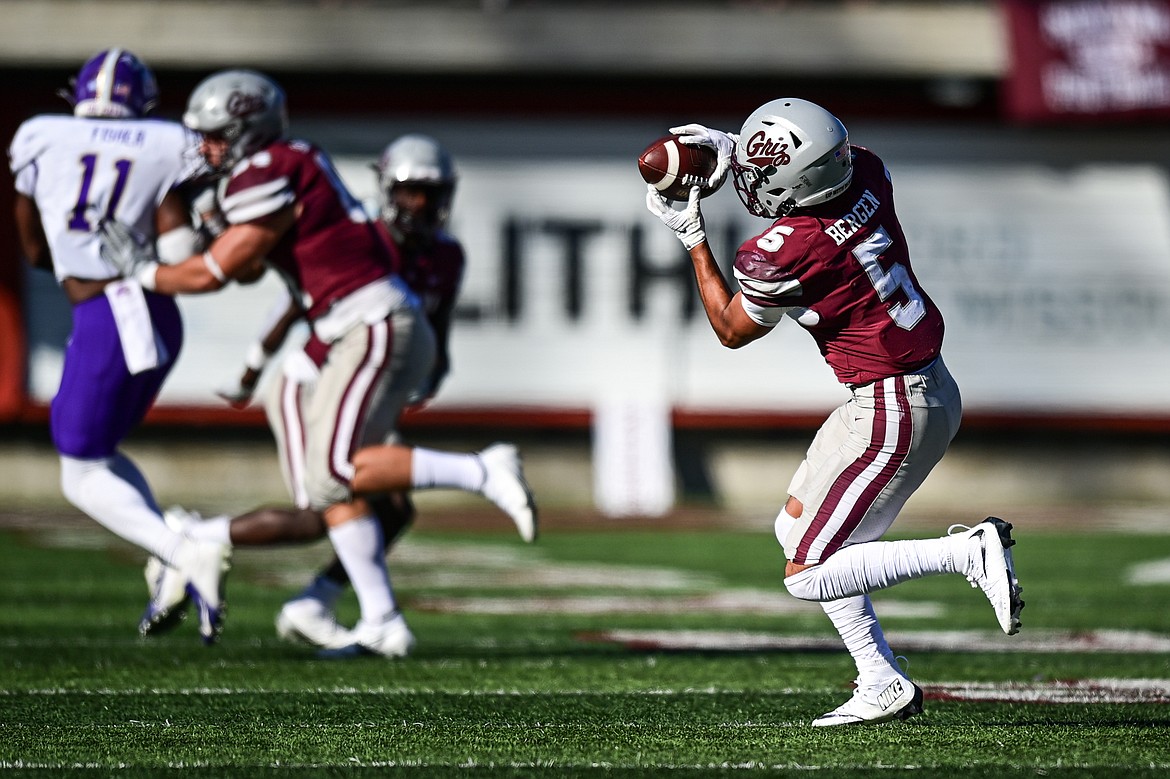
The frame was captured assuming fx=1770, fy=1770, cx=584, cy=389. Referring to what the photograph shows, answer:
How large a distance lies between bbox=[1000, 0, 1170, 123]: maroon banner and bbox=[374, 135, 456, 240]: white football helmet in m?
8.70

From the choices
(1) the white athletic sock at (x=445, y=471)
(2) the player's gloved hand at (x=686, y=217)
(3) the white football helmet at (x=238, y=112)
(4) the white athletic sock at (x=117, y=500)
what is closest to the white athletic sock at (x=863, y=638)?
(2) the player's gloved hand at (x=686, y=217)

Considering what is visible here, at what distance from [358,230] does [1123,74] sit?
9630mm

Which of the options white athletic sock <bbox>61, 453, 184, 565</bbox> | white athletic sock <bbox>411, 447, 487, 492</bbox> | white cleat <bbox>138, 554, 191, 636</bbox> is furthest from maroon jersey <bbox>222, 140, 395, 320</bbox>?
white cleat <bbox>138, 554, 191, 636</bbox>

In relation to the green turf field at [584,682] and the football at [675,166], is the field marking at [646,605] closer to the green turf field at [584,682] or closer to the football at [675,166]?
the green turf field at [584,682]

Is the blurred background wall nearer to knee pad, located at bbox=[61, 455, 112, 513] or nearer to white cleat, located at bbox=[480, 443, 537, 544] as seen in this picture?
knee pad, located at bbox=[61, 455, 112, 513]

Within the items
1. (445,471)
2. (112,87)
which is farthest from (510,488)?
(112,87)

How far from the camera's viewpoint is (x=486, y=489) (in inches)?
208

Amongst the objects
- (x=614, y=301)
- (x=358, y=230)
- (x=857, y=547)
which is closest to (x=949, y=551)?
(x=857, y=547)

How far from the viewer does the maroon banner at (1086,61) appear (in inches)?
525

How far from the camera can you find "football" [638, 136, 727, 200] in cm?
415

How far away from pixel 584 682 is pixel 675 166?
1.49 m

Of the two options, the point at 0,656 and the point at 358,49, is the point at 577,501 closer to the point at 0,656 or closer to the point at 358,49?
the point at 358,49

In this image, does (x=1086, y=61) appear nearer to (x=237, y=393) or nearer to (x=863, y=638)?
(x=237, y=393)

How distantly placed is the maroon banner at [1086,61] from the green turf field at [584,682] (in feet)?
18.9
